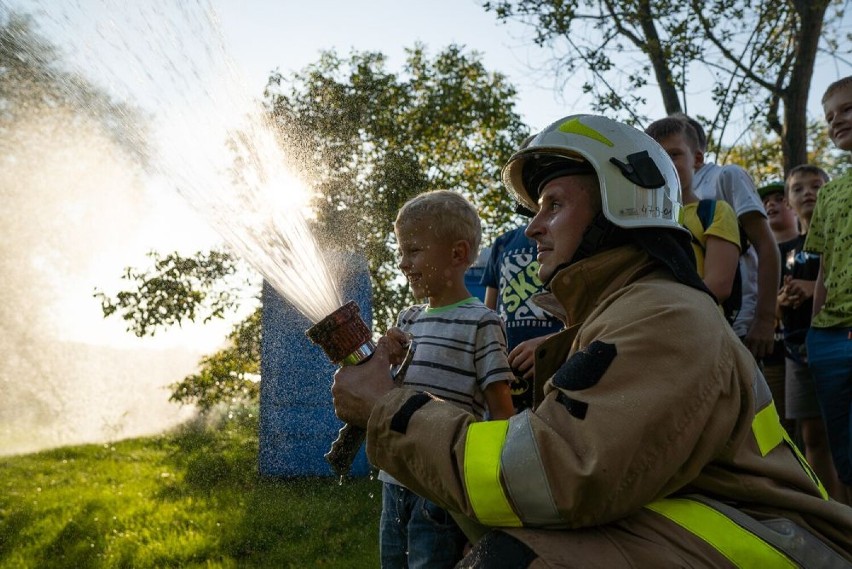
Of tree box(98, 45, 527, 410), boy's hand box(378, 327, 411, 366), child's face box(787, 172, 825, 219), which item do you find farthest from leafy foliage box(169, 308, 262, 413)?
boy's hand box(378, 327, 411, 366)

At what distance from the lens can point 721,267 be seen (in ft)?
11.6

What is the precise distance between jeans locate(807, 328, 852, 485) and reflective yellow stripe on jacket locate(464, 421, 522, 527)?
277cm

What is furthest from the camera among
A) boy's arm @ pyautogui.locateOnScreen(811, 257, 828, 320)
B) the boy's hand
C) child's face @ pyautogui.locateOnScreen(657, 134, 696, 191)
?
boy's arm @ pyautogui.locateOnScreen(811, 257, 828, 320)

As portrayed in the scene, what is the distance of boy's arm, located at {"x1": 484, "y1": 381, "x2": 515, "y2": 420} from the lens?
9.95ft

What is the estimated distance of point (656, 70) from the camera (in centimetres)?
1045

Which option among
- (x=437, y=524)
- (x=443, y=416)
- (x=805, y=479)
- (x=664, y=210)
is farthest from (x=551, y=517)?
(x=437, y=524)

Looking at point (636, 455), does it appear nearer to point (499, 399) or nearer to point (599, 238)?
point (599, 238)

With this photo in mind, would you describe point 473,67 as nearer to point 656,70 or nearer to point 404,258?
point 656,70

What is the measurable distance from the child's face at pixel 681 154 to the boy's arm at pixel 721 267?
19.5 inches

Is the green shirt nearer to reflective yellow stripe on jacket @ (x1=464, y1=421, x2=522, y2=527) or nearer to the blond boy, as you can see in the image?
the blond boy

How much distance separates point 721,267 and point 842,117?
1355 mm

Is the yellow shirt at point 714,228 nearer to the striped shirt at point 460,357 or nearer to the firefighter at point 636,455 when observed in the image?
the striped shirt at point 460,357

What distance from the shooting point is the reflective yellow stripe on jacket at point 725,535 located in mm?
1731

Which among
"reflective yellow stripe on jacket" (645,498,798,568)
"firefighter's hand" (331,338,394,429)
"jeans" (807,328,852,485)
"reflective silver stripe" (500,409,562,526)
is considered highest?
"firefighter's hand" (331,338,394,429)
